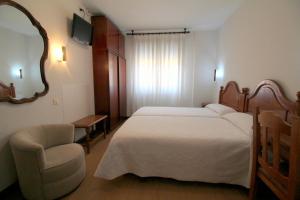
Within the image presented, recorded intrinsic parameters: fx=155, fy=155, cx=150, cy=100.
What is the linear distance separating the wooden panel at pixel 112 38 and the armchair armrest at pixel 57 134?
2126 mm

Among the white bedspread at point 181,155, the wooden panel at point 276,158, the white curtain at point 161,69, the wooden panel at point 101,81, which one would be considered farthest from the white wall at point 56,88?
the wooden panel at point 276,158

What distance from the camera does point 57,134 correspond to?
6.66 feet

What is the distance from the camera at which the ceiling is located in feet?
9.65

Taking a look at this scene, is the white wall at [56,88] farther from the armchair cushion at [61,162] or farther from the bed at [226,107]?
the bed at [226,107]

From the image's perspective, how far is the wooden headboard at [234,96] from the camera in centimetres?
262

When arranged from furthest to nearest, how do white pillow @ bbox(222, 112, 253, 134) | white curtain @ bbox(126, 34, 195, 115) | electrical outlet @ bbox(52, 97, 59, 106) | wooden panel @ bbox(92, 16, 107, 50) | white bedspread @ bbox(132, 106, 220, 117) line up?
white curtain @ bbox(126, 34, 195, 115)
wooden panel @ bbox(92, 16, 107, 50)
white bedspread @ bbox(132, 106, 220, 117)
electrical outlet @ bbox(52, 97, 59, 106)
white pillow @ bbox(222, 112, 253, 134)

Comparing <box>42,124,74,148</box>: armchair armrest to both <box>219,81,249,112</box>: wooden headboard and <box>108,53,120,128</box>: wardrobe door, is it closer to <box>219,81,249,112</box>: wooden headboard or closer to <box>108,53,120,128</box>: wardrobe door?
<box>108,53,120,128</box>: wardrobe door

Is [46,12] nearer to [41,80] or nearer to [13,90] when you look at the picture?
[41,80]

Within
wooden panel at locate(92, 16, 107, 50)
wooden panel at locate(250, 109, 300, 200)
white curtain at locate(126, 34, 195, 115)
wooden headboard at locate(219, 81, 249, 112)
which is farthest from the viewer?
white curtain at locate(126, 34, 195, 115)

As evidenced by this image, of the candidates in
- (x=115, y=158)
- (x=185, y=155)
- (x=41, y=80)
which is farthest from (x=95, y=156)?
(x=185, y=155)

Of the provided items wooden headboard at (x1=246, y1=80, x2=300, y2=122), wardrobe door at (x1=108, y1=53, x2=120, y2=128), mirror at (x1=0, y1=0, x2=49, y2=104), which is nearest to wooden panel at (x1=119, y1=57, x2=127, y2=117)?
wardrobe door at (x1=108, y1=53, x2=120, y2=128)

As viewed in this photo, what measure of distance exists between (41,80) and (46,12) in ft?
3.24

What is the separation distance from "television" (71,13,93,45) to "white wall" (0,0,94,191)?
4.7 inches

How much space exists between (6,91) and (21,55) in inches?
19.6
